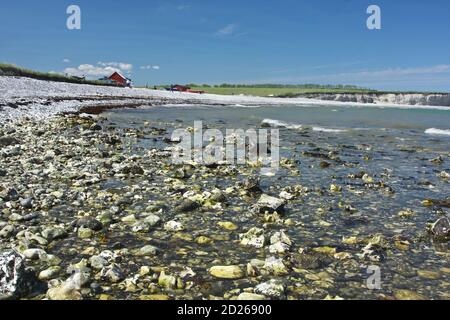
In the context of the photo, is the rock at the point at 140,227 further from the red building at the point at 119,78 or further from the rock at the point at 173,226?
the red building at the point at 119,78

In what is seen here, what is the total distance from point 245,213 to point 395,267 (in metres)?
3.22

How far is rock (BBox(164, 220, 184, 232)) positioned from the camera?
23.2 feet

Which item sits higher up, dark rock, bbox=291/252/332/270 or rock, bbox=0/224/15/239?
rock, bbox=0/224/15/239

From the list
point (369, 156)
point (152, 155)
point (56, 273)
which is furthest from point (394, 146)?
point (56, 273)

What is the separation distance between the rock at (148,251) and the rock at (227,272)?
1051 mm

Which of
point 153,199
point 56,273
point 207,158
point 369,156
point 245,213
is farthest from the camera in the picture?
point 369,156

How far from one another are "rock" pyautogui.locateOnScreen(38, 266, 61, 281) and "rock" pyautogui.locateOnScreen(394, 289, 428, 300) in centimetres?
453

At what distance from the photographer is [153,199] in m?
8.91

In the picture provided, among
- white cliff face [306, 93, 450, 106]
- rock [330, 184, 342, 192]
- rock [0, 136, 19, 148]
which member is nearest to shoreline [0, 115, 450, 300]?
rock [330, 184, 342, 192]

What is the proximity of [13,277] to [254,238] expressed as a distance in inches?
143

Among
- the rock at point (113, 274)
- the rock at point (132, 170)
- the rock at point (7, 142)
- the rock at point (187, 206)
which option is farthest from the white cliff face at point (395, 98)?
the rock at point (113, 274)

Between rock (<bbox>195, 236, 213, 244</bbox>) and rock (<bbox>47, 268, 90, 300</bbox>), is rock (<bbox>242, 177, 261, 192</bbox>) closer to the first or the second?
rock (<bbox>195, 236, 213, 244</bbox>)

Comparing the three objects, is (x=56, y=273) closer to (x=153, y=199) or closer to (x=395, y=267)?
(x=153, y=199)

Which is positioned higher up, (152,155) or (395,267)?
(152,155)
